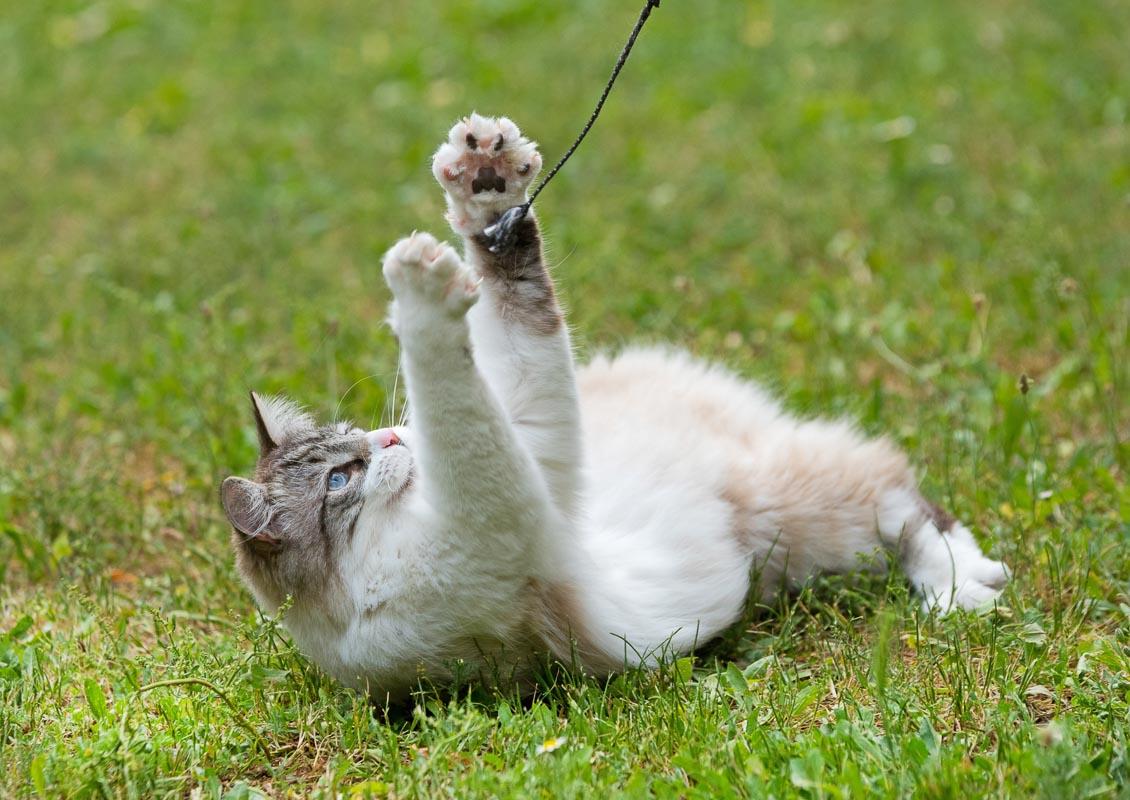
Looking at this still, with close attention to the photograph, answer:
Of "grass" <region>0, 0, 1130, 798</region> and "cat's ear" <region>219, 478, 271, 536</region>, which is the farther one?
"cat's ear" <region>219, 478, 271, 536</region>

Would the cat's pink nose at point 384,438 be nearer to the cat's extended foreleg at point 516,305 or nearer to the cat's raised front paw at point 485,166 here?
the cat's extended foreleg at point 516,305

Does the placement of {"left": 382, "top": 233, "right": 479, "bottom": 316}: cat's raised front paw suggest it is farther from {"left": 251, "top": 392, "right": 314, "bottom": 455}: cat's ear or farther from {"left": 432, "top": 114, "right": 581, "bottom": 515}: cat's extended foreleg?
{"left": 251, "top": 392, "right": 314, "bottom": 455}: cat's ear

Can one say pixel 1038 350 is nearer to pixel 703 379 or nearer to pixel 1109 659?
pixel 703 379

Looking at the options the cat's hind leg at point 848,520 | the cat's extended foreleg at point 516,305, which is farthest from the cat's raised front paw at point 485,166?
the cat's hind leg at point 848,520

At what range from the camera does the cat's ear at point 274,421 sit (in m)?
3.12

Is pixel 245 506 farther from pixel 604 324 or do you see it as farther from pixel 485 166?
pixel 604 324

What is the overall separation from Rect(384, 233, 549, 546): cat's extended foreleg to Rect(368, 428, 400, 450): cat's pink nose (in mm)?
386

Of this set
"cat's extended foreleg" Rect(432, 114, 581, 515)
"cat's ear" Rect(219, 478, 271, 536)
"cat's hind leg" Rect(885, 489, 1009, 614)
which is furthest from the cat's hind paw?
"cat's ear" Rect(219, 478, 271, 536)

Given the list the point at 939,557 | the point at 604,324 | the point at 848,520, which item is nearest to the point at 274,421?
the point at 848,520

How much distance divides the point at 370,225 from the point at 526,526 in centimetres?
365

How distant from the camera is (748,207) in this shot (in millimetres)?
5742

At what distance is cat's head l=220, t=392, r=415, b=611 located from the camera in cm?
280

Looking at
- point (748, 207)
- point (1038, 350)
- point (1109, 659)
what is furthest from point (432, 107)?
point (1109, 659)

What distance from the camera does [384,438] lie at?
2996mm
